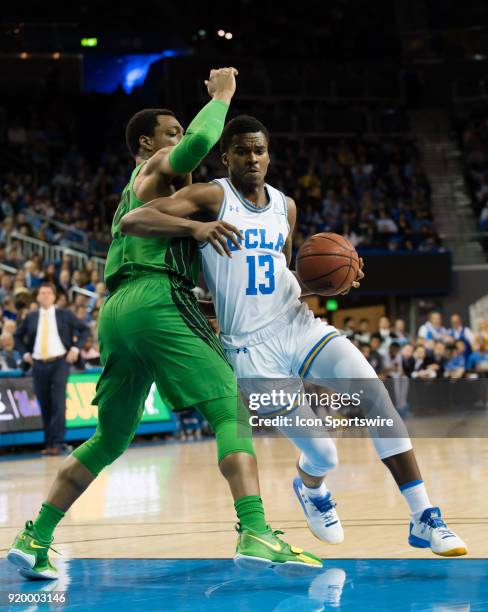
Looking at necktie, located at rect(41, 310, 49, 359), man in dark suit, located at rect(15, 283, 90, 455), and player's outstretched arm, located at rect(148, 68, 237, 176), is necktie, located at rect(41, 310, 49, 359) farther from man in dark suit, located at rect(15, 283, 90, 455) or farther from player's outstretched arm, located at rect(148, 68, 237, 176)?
player's outstretched arm, located at rect(148, 68, 237, 176)

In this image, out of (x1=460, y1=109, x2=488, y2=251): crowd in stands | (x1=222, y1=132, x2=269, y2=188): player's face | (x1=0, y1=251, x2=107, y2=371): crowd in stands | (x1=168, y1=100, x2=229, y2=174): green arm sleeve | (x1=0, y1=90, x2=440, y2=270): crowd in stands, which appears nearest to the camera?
(x1=168, y1=100, x2=229, y2=174): green arm sleeve

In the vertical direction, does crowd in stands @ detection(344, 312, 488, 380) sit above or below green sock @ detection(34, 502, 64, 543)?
above

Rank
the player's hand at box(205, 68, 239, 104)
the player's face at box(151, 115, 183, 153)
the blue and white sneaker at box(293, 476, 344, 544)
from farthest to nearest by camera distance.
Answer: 1. the blue and white sneaker at box(293, 476, 344, 544)
2. the player's face at box(151, 115, 183, 153)
3. the player's hand at box(205, 68, 239, 104)

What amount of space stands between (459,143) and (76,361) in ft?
57.0

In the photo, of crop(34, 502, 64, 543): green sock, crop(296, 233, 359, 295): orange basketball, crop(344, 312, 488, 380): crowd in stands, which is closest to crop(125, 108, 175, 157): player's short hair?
crop(296, 233, 359, 295): orange basketball

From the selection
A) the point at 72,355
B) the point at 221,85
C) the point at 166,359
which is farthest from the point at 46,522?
the point at 72,355

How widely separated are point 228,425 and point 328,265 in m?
1.00

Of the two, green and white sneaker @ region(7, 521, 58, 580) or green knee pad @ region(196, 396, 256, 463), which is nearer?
green knee pad @ region(196, 396, 256, 463)

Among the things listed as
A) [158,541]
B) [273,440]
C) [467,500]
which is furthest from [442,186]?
[158,541]

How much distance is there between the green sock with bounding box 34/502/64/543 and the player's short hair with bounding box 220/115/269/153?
1925 mm

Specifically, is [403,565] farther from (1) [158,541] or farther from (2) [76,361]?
(2) [76,361]

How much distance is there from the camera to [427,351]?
16562mm

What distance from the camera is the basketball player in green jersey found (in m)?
4.62

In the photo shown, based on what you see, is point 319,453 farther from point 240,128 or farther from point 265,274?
point 240,128
